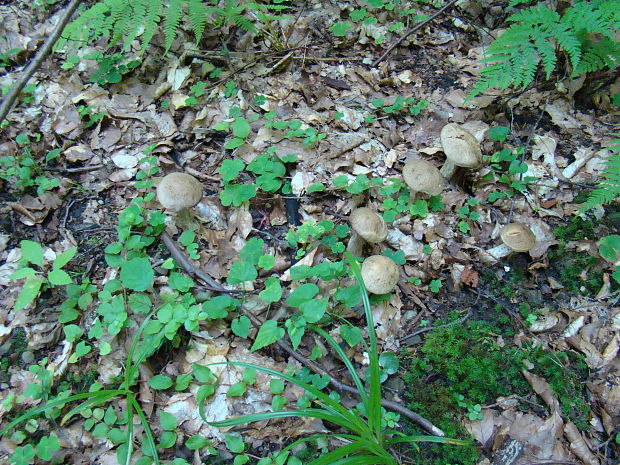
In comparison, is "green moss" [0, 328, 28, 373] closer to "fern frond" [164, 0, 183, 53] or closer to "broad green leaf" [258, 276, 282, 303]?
"broad green leaf" [258, 276, 282, 303]

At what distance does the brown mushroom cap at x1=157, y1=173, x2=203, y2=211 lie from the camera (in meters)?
3.33

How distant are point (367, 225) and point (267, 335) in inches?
47.9

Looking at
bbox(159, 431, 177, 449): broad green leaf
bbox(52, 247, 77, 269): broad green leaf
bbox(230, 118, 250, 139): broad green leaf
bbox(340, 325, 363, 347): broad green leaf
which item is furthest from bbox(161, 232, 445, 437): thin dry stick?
bbox(230, 118, 250, 139): broad green leaf

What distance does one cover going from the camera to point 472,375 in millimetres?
2955

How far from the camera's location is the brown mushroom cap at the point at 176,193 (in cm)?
333

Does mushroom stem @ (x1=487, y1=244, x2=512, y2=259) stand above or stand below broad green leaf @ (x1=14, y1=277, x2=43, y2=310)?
above

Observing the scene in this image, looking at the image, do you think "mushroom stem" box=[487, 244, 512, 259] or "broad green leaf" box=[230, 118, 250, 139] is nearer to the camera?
→ "mushroom stem" box=[487, 244, 512, 259]

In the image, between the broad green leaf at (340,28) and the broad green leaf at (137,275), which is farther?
the broad green leaf at (340,28)

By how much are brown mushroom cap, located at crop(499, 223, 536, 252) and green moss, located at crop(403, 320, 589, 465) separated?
2.60 feet

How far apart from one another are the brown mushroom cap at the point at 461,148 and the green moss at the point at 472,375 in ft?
4.95

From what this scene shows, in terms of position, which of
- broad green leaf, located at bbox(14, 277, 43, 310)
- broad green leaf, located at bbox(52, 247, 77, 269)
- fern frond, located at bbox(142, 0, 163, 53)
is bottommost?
broad green leaf, located at bbox(14, 277, 43, 310)

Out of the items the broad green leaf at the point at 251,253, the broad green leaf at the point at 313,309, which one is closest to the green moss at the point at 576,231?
the broad green leaf at the point at 313,309

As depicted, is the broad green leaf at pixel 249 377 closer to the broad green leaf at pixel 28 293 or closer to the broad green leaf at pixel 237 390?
the broad green leaf at pixel 237 390

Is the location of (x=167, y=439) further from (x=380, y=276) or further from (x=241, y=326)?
(x=380, y=276)
